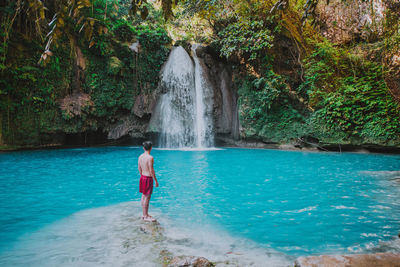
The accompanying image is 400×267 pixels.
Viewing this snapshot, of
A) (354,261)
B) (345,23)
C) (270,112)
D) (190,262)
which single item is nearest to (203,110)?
(270,112)

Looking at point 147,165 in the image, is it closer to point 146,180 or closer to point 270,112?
point 146,180

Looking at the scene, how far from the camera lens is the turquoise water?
310 centimetres

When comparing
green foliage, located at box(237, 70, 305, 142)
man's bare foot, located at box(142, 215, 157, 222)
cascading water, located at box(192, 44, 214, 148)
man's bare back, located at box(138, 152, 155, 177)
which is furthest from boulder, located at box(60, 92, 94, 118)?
man's bare foot, located at box(142, 215, 157, 222)

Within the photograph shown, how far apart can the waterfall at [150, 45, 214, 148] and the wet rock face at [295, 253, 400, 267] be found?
1285cm

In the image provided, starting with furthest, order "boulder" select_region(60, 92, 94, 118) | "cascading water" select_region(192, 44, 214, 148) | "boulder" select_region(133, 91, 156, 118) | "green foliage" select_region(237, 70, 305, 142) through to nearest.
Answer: "boulder" select_region(133, 91, 156, 118) < "cascading water" select_region(192, 44, 214, 148) < "boulder" select_region(60, 92, 94, 118) < "green foliage" select_region(237, 70, 305, 142)

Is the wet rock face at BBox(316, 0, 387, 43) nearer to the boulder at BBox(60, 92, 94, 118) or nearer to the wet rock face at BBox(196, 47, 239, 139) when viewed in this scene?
the wet rock face at BBox(196, 47, 239, 139)

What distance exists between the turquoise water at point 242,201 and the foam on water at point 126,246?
8 centimetres

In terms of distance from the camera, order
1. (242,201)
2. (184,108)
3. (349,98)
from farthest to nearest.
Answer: (184,108) < (349,98) < (242,201)

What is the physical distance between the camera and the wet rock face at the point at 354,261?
1.91 metres

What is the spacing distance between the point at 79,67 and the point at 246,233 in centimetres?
1408

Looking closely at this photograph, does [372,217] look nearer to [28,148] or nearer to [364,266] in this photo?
[364,266]

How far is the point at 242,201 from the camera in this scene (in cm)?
452

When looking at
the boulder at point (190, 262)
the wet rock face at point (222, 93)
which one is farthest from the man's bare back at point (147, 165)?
the wet rock face at point (222, 93)

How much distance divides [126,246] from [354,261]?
239 cm
